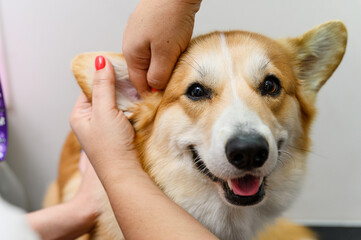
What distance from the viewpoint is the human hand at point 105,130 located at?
2.86 ft

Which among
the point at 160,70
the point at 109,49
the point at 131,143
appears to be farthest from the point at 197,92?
the point at 109,49

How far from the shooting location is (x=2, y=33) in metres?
1.44

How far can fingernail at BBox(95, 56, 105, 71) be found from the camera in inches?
37.4

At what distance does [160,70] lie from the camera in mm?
881

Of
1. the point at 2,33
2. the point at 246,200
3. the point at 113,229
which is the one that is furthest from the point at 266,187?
the point at 2,33

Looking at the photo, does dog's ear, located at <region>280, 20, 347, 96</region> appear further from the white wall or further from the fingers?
the fingers

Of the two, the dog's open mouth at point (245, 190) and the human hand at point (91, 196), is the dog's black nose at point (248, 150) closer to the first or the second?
the dog's open mouth at point (245, 190)

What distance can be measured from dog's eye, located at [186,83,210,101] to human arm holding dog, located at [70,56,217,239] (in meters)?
0.19

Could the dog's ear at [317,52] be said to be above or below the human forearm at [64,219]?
above

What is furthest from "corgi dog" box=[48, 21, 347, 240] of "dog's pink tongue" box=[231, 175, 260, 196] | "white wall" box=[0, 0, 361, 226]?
"white wall" box=[0, 0, 361, 226]

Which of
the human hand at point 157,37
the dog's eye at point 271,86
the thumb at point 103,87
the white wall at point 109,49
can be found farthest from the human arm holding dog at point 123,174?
the white wall at point 109,49

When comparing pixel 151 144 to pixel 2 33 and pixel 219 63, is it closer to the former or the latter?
pixel 219 63

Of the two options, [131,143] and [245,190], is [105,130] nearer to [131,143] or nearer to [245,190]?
[131,143]

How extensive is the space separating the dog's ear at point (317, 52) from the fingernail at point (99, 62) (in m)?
0.54
